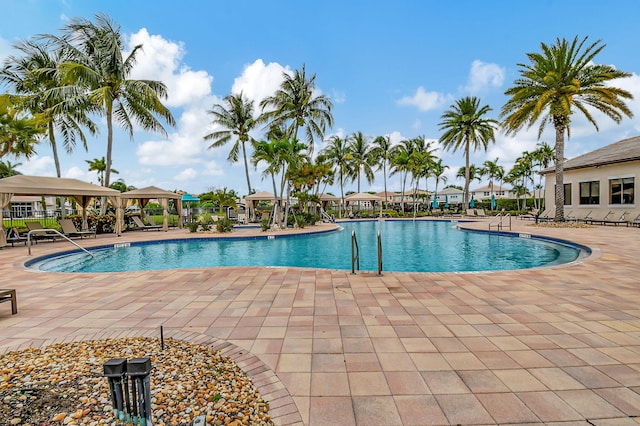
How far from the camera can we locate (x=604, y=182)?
16.8 m

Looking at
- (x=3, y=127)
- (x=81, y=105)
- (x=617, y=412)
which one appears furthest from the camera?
(x=81, y=105)

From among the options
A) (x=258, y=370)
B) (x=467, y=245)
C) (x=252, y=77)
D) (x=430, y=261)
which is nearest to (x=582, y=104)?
(x=467, y=245)

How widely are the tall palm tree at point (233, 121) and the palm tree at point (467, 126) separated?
57.2 ft

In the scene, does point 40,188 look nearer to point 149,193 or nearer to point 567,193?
point 149,193

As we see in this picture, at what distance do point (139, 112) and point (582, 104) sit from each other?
23243 millimetres

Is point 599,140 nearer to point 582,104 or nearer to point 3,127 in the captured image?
point 582,104

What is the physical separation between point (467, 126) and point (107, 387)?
30.0 meters

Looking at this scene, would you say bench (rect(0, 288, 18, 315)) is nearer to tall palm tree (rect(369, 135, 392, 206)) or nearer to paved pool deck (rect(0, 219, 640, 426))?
paved pool deck (rect(0, 219, 640, 426))

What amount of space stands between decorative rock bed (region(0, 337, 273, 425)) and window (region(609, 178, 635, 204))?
21.2 metres

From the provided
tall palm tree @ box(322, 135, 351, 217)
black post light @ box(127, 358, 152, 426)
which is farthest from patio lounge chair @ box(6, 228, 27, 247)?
tall palm tree @ box(322, 135, 351, 217)

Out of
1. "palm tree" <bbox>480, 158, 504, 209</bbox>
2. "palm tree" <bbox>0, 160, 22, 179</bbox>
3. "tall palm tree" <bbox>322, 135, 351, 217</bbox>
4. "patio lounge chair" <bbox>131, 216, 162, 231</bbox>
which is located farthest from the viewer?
"palm tree" <bbox>480, 158, 504, 209</bbox>

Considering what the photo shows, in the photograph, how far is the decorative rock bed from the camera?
6.48 feet

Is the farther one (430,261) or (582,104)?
(582,104)

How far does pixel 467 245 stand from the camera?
1188 centimetres
